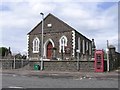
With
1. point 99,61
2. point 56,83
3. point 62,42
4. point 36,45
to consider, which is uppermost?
point 62,42

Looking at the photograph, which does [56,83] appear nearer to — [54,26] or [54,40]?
[54,40]

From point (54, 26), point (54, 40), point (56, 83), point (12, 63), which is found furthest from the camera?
point (54, 26)

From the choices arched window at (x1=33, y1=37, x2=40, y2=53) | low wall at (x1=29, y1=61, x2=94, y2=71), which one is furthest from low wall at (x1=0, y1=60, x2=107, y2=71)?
arched window at (x1=33, y1=37, x2=40, y2=53)

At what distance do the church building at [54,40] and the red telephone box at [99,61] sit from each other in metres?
12.7

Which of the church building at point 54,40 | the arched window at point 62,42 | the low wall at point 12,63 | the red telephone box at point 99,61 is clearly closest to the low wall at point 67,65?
the red telephone box at point 99,61

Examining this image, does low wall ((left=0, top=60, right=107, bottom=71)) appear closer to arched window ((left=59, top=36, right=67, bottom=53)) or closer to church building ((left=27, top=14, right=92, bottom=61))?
church building ((left=27, top=14, right=92, bottom=61))

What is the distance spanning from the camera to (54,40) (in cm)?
4172

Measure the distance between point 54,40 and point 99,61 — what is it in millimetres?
16114

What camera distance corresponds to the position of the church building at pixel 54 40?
40000 mm

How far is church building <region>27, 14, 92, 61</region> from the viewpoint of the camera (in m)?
40.0

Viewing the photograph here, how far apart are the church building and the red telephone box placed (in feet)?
41.5

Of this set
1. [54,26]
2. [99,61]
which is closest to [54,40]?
[54,26]

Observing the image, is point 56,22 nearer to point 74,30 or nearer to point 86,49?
point 74,30

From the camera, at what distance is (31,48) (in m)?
43.0
